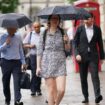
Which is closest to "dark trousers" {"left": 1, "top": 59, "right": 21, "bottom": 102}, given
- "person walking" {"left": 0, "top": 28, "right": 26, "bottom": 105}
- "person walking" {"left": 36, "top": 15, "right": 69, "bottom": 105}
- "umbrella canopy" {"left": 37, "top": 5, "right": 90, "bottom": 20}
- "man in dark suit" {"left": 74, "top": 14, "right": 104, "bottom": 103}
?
"person walking" {"left": 0, "top": 28, "right": 26, "bottom": 105}

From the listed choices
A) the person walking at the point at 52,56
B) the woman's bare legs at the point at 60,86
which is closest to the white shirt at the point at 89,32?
the person walking at the point at 52,56

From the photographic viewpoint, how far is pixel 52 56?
10.6 meters

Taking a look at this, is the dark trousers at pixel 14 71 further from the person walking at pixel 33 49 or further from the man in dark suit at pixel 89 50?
the person walking at pixel 33 49

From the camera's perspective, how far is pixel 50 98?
1052cm

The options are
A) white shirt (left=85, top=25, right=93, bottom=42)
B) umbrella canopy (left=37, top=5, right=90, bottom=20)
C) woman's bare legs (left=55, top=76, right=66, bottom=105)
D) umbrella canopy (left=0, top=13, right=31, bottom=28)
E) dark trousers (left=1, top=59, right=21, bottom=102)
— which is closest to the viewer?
woman's bare legs (left=55, top=76, right=66, bottom=105)

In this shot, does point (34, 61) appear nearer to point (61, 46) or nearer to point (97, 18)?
point (61, 46)

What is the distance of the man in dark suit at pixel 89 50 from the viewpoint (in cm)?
1277

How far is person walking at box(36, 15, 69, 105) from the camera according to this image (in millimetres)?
10570

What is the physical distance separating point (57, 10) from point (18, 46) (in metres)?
1.65

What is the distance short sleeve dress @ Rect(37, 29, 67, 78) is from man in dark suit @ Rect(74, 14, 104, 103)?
208cm

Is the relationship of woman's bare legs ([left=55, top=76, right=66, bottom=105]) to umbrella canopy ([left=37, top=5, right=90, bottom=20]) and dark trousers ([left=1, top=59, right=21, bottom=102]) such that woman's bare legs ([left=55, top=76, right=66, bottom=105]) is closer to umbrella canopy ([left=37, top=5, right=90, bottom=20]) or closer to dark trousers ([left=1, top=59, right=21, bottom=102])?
umbrella canopy ([left=37, top=5, right=90, bottom=20])

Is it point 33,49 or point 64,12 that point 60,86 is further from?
point 33,49

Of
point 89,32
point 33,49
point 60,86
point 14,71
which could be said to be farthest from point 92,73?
point 60,86

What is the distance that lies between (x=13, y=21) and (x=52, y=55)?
70.6 inches
